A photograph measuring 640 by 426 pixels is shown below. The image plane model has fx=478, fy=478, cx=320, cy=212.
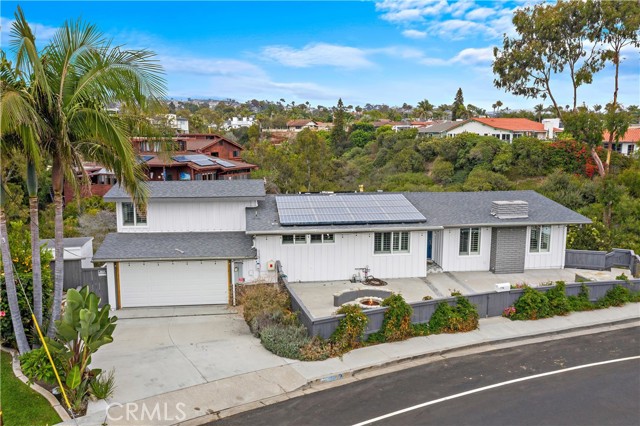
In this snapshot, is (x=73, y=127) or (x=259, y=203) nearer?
(x=73, y=127)

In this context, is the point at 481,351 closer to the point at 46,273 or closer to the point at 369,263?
the point at 369,263

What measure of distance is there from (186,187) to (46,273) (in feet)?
25.9

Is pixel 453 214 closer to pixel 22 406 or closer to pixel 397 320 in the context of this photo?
pixel 397 320

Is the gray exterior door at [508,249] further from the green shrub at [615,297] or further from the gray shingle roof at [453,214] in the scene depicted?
the green shrub at [615,297]

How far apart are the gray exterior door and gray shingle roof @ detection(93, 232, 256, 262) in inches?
428

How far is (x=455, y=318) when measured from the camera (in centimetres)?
1577

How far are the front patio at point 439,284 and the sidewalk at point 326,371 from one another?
2.71 m

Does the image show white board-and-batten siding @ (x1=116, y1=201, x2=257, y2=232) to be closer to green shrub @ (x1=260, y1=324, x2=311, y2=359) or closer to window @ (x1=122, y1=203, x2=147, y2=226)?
window @ (x1=122, y1=203, x2=147, y2=226)

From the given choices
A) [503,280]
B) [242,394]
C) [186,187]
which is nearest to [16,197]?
[186,187]

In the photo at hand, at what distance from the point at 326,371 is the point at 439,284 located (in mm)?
8697

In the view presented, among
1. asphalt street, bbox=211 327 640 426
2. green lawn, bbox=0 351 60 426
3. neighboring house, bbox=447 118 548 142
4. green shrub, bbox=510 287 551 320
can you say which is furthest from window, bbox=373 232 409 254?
neighboring house, bbox=447 118 548 142

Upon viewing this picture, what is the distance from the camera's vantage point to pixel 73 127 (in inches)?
452

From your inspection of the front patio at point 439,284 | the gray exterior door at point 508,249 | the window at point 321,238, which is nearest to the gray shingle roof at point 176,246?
the window at point 321,238

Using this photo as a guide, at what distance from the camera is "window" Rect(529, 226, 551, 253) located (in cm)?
2206
